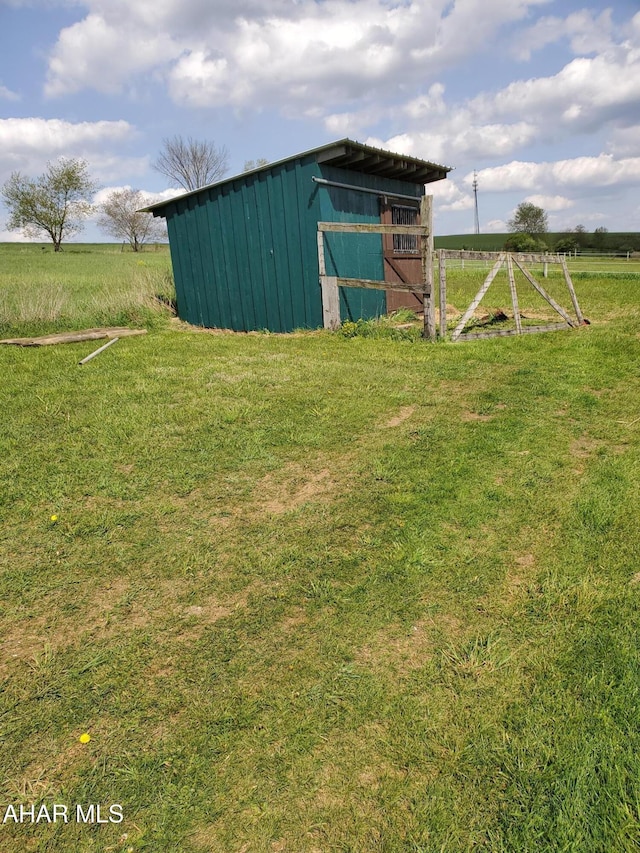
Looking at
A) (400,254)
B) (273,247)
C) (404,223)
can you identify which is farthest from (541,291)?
(273,247)

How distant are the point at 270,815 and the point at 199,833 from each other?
0.22 m

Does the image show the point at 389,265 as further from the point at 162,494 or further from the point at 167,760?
the point at 167,760

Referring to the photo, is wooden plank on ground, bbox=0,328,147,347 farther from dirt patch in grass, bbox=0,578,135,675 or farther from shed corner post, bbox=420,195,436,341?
dirt patch in grass, bbox=0,578,135,675

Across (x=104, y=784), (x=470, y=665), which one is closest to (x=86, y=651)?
(x=104, y=784)

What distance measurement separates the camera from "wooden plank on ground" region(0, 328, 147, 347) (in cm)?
818

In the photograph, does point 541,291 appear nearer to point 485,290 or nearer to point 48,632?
point 485,290

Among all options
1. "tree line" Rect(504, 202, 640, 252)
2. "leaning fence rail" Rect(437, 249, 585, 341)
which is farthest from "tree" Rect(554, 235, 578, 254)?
"leaning fence rail" Rect(437, 249, 585, 341)

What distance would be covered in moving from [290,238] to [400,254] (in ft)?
9.61

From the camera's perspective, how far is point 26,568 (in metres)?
2.86

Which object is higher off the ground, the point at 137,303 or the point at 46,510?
the point at 137,303

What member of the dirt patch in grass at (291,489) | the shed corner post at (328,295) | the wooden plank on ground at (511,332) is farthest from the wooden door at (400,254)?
the dirt patch in grass at (291,489)

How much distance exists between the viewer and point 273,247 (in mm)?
9734

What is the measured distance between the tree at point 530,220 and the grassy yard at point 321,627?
76364 millimetres

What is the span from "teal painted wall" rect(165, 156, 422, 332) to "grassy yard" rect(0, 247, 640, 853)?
5.13 m
